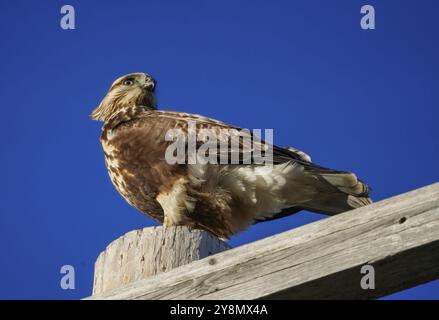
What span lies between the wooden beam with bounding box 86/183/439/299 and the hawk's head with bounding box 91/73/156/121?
162 inches

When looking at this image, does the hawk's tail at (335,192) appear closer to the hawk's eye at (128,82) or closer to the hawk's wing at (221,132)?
the hawk's wing at (221,132)

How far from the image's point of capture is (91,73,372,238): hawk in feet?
16.9

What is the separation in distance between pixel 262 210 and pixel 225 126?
72 centimetres

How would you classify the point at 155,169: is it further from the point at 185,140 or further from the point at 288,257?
the point at 288,257

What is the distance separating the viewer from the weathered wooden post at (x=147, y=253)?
323 centimetres

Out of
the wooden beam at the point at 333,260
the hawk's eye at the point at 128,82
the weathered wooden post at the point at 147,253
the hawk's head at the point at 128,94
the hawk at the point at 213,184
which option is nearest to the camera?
the wooden beam at the point at 333,260

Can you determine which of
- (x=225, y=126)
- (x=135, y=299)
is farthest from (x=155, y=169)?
(x=135, y=299)

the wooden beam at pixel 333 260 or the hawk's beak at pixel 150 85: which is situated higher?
the hawk's beak at pixel 150 85

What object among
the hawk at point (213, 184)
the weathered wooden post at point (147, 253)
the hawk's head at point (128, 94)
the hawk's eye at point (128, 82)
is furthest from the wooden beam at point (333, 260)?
the hawk's eye at point (128, 82)

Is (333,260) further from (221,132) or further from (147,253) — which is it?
(221,132)

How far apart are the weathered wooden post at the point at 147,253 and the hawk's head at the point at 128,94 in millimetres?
3363

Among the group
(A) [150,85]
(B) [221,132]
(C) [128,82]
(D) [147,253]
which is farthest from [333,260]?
(C) [128,82]

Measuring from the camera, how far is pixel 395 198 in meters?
2.57
